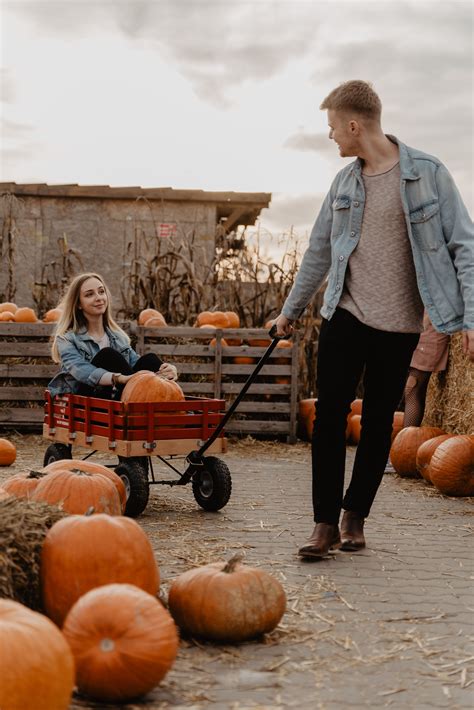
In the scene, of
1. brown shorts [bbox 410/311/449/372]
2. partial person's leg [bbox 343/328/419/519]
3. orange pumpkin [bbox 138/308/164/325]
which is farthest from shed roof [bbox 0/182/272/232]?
partial person's leg [bbox 343/328/419/519]

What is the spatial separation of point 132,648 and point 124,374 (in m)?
3.63

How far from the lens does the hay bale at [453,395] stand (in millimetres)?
7945

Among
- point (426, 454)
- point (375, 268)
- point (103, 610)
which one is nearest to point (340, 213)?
point (375, 268)

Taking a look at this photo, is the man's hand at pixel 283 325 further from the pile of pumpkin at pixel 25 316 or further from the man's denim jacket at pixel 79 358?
the pile of pumpkin at pixel 25 316

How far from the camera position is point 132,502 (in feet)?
18.0

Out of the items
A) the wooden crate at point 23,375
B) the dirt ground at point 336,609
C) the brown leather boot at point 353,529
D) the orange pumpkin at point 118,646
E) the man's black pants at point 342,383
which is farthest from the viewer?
the wooden crate at point 23,375

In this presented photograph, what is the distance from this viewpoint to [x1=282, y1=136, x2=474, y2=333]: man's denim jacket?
4.40 meters

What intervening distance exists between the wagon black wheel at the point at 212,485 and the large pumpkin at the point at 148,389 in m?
0.46

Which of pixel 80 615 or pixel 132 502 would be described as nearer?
pixel 80 615

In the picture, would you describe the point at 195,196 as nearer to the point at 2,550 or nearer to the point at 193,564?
the point at 193,564

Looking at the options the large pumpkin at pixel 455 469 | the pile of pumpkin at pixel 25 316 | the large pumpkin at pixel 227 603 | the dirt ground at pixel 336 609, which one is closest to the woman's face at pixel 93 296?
the dirt ground at pixel 336 609

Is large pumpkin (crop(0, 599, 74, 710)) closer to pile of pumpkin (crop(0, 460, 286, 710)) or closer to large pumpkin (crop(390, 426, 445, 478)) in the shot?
pile of pumpkin (crop(0, 460, 286, 710))

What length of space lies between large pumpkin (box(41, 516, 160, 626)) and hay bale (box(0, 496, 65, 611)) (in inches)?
1.4

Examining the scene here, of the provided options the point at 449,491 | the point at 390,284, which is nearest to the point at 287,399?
the point at 449,491
